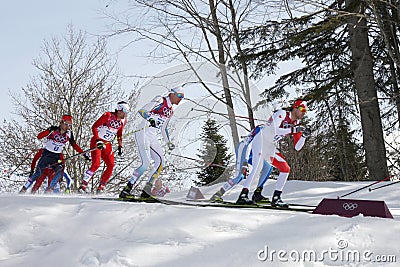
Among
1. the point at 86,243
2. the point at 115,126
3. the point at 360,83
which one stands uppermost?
the point at 360,83

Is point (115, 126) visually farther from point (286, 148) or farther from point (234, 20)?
point (286, 148)

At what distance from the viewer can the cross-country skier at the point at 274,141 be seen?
795cm

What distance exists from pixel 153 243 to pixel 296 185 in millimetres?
8150

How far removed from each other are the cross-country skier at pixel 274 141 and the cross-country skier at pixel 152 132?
5.01ft

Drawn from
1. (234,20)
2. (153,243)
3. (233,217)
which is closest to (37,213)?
(153,243)

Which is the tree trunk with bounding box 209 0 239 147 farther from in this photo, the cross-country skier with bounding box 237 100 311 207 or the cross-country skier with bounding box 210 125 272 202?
the cross-country skier with bounding box 237 100 311 207

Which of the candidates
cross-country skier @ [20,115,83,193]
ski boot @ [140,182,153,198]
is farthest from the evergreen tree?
cross-country skier @ [20,115,83,193]

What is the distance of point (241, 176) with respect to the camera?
8.91 m

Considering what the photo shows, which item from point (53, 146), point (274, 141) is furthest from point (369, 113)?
point (53, 146)

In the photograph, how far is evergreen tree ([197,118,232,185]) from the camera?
37.6 feet

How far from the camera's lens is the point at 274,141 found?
816cm

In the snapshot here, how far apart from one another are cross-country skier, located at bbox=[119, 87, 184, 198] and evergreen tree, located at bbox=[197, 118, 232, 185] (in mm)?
2569

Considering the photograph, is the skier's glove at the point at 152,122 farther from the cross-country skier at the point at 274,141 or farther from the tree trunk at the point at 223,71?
the tree trunk at the point at 223,71

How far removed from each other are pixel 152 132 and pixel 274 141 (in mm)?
2092
